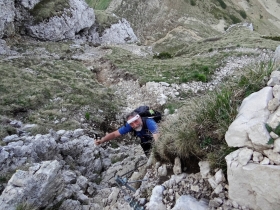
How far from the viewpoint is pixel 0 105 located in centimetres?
1203

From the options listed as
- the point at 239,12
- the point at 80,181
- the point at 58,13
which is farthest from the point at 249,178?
the point at 239,12

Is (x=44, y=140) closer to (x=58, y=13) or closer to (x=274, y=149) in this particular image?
(x=274, y=149)

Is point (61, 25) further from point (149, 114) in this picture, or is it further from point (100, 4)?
point (100, 4)

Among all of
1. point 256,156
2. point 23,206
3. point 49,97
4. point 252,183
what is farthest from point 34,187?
point 49,97

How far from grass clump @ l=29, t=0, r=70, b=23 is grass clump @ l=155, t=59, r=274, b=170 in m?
30.6

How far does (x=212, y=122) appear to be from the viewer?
4680 mm

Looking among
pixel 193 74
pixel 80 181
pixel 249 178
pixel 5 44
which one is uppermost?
pixel 249 178

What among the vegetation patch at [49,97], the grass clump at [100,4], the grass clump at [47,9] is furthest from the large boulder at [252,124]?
the grass clump at [100,4]

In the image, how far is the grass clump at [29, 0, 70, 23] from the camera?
1238 inches

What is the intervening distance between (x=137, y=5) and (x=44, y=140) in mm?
54553

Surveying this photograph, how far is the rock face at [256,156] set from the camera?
3447 millimetres

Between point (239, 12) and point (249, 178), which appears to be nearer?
point (249, 178)

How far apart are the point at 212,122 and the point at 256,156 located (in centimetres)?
115

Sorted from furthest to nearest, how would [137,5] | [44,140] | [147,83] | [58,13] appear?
1. [137,5]
2. [58,13]
3. [147,83]
4. [44,140]
